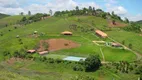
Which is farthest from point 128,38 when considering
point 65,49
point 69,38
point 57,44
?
point 57,44

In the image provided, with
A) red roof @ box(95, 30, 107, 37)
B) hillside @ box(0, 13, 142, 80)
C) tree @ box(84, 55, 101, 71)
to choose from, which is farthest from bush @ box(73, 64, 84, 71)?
red roof @ box(95, 30, 107, 37)

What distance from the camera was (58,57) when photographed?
Result: 124m

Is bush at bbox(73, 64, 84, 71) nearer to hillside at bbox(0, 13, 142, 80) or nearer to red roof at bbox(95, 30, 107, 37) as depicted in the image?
hillside at bbox(0, 13, 142, 80)

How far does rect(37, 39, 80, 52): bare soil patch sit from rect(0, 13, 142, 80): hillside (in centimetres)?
121

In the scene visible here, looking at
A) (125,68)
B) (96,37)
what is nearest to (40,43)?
(96,37)

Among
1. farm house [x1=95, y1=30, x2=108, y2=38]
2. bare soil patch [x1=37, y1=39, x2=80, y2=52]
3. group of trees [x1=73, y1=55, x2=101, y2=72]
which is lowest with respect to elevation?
group of trees [x1=73, y1=55, x2=101, y2=72]

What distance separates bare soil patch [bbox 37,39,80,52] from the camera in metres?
137

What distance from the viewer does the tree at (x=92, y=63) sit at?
108 m

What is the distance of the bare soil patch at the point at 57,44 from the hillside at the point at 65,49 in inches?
47.7

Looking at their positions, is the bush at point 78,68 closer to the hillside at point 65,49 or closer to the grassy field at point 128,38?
the hillside at point 65,49

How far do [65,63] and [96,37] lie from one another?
37.8m

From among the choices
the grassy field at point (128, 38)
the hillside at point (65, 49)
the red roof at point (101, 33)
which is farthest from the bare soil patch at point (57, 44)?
the grassy field at point (128, 38)

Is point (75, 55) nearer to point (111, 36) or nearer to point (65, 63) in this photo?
point (65, 63)

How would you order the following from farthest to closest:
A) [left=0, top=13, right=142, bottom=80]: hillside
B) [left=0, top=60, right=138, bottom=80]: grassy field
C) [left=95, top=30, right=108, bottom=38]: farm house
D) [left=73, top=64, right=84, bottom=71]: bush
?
1. [left=95, top=30, right=108, bottom=38]: farm house
2. [left=73, top=64, right=84, bottom=71]: bush
3. [left=0, top=13, right=142, bottom=80]: hillside
4. [left=0, top=60, right=138, bottom=80]: grassy field
